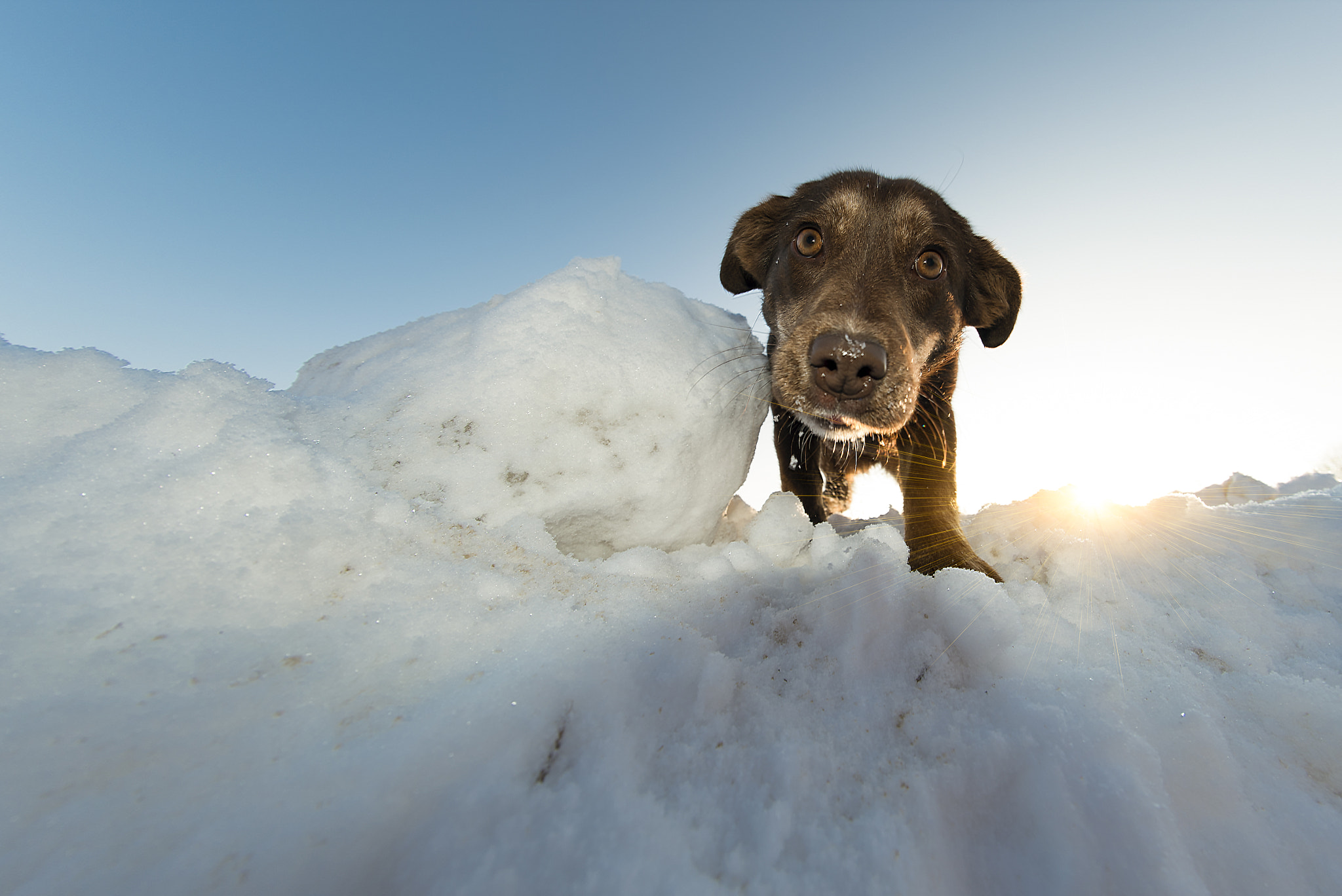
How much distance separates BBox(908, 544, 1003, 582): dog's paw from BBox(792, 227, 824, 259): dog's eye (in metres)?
1.87

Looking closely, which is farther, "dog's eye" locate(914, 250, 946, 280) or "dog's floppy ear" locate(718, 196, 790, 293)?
"dog's floppy ear" locate(718, 196, 790, 293)

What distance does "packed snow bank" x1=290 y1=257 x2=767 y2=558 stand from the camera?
72.5 inches

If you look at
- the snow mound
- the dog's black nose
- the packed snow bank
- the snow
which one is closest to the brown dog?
the dog's black nose

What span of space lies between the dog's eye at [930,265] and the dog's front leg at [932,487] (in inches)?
27.6

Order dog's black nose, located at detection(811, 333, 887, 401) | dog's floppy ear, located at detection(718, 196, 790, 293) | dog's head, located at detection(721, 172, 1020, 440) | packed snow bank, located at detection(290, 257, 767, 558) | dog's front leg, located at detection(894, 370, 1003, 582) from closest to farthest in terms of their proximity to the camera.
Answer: packed snow bank, located at detection(290, 257, 767, 558) → dog's black nose, located at detection(811, 333, 887, 401) → dog's head, located at detection(721, 172, 1020, 440) → dog's front leg, located at detection(894, 370, 1003, 582) → dog's floppy ear, located at detection(718, 196, 790, 293)

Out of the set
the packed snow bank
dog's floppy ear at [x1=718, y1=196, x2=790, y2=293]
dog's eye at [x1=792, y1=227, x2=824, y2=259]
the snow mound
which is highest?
dog's floppy ear at [x1=718, y1=196, x2=790, y2=293]

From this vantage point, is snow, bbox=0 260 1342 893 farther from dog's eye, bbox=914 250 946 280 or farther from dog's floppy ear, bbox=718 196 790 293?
dog's floppy ear, bbox=718 196 790 293

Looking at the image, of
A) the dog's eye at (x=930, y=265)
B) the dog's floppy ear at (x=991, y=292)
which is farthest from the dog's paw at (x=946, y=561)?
the dog's floppy ear at (x=991, y=292)

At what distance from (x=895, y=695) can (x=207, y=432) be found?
2.04 metres

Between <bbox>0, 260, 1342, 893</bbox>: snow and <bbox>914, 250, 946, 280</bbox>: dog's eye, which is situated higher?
<bbox>914, 250, 946, 280</bbox>: dog's eye

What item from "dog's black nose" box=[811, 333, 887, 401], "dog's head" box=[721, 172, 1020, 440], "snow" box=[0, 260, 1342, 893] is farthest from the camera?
"dog's head" box=[721, 172, 1020, 440]

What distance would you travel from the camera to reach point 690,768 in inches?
39.5

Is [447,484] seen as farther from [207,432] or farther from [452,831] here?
[452,831]

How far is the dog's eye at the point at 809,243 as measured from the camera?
297 cm
